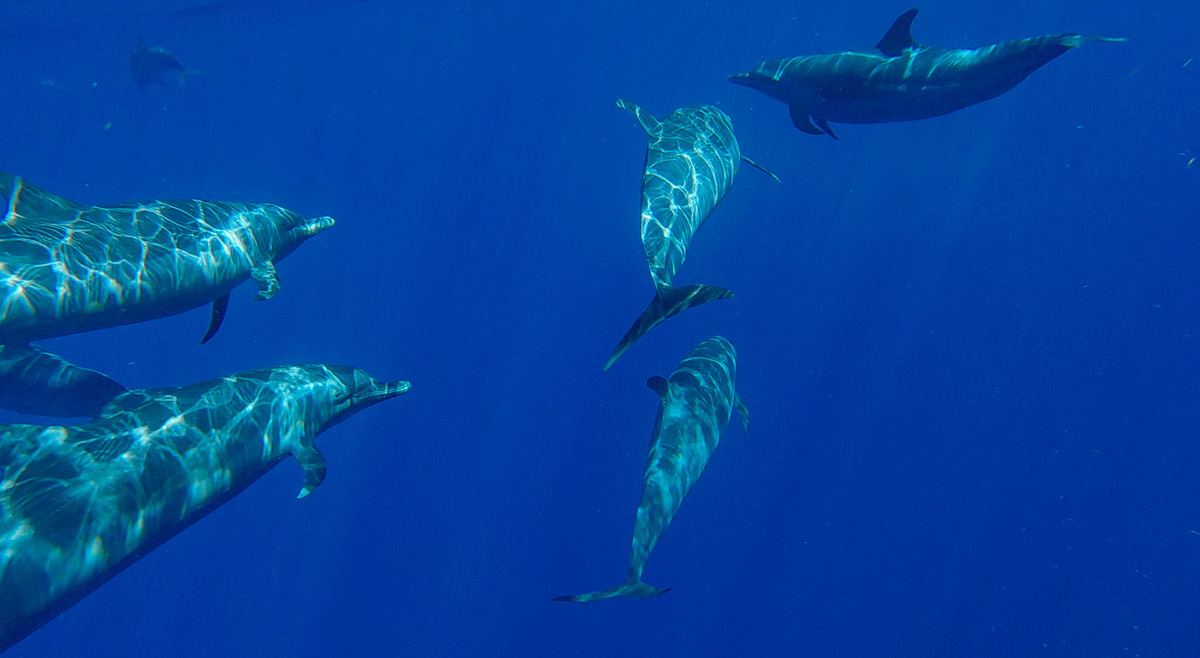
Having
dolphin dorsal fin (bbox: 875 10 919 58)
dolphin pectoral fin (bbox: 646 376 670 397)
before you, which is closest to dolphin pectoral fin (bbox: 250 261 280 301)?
dolphin pectoral fin (bbox: 646 376 670 397)

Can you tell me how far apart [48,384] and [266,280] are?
3.69 metres

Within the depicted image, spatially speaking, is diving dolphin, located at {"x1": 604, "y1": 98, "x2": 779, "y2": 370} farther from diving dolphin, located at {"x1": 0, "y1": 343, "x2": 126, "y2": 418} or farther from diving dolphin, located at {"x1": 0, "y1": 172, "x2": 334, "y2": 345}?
diving dolphin, located at {"x1": 0, "y1": 343, "x2": 126, "y2": 418}

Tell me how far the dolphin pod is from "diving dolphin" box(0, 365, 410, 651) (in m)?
1.05

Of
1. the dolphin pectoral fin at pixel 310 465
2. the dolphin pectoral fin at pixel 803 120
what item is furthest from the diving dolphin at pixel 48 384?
the dolphin pectoral fin at pixel 803 120

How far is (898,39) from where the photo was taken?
786 cm

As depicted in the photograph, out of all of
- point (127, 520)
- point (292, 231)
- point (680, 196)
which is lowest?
point (127, 520)

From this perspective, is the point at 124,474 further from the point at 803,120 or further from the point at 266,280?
the point at 803,120

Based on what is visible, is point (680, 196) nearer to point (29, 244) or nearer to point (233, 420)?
point (233, 420)

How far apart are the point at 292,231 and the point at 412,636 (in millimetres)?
14033

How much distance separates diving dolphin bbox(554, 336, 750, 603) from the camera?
6.53 m

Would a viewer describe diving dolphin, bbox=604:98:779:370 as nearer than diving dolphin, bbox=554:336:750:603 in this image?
Yes

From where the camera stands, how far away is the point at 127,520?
5.22 meters

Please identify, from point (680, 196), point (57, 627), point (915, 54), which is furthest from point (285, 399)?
point (57, 627)

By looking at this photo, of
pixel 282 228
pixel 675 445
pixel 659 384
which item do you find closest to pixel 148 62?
pixel 282 228
